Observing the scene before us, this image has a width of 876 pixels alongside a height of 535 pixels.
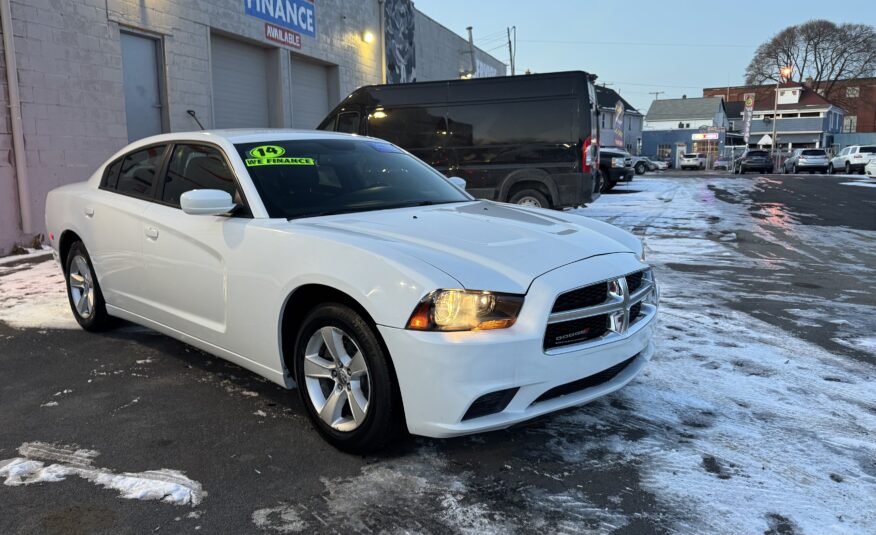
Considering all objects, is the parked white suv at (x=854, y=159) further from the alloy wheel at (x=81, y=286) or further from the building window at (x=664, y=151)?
the building window at (x=664, y=151)

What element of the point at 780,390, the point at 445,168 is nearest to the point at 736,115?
the point at 445,168

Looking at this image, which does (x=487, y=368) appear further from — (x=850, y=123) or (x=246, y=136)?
(x=850, y=123)

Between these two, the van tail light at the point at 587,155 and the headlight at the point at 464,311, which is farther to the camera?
the van tail light at the point at 587,155

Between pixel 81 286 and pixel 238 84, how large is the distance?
363 inches

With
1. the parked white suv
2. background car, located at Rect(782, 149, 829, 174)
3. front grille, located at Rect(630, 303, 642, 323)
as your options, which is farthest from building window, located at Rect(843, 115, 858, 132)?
front grille, located at Rect(630, 303, 642, 323)

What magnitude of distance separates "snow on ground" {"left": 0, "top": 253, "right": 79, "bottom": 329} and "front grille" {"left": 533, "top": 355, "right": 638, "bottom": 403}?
4354mm

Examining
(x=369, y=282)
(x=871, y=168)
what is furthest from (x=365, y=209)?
(x=871, y=168)

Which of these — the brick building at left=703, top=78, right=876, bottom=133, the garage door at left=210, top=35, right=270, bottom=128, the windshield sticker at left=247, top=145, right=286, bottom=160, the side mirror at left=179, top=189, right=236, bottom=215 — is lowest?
the side mirror at left=179, top=189, right=236, bottom=215

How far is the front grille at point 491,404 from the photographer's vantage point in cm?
266

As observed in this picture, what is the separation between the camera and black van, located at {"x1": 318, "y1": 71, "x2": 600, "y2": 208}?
396 inches

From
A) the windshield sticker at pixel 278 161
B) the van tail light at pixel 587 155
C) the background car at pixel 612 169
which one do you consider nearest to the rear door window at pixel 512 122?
the van tail light at pixel 587 155

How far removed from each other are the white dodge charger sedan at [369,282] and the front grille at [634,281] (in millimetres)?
14

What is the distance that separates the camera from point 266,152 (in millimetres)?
3861

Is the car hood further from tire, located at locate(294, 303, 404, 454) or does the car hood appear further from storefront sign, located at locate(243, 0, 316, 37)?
storefront sign, located at locate(243, 0, 316, 37)
